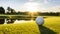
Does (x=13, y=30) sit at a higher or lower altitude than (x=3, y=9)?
lower

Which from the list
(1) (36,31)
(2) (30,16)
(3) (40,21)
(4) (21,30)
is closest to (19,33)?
(4) (21,30)

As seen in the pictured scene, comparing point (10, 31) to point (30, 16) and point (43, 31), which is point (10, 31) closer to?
Answer: point (43, 31)

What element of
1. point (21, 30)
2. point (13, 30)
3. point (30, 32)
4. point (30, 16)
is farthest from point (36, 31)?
point (30, 16)

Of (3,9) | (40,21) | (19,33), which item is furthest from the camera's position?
(3,9)

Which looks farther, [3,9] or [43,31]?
[3,9]

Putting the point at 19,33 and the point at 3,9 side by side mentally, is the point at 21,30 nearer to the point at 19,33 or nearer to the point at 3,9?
the point at 19,33

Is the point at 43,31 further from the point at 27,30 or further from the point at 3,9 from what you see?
the point at 3,9

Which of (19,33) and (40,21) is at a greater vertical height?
(40,21)

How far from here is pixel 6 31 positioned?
5180 millimetres

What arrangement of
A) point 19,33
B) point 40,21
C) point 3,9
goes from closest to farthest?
1. point 19,33
2. point 40,21
3. point 3,9

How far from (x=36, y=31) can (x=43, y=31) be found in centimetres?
28

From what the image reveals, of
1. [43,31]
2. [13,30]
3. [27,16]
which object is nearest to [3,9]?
[27,16]

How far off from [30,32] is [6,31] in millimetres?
975

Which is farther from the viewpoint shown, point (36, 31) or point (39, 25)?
point (39, 25)
